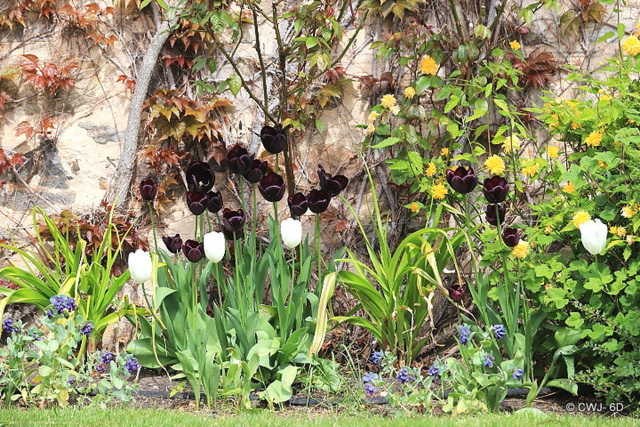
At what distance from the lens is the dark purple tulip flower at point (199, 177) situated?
2.96 m

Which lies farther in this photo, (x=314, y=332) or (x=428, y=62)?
(x=428, y=62)

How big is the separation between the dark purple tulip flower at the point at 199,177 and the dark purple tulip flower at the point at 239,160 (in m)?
0.11

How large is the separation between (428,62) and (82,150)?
196cm

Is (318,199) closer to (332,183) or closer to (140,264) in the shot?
(332,183)

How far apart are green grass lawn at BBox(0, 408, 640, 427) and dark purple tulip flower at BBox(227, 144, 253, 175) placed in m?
1.03

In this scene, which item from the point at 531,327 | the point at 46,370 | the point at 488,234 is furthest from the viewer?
the point at 488,234

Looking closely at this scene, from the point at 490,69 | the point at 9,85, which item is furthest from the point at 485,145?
the point at 9,85

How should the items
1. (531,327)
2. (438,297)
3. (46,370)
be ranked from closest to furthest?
(46,370) < (531,327) < (438,297)

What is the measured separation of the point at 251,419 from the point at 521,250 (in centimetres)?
123

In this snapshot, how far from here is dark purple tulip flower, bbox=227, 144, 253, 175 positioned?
2.93 metres

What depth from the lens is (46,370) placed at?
2.55m

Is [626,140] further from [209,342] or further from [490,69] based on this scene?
[209,342]

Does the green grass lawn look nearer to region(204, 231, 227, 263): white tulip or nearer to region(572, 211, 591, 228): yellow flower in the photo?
region(204, 231, 227, 263): white tulip

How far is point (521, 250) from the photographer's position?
8.98 ft
